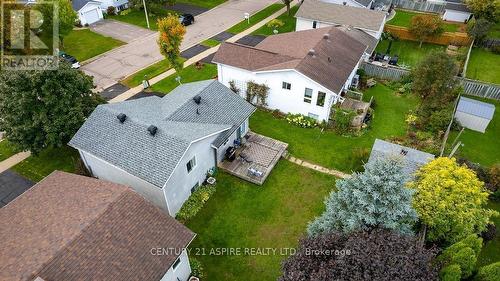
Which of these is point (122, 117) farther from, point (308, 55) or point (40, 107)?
point (308, 55)

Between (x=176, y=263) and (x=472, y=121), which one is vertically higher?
(x=472, y=121)

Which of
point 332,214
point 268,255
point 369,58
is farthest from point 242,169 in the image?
point 369,58

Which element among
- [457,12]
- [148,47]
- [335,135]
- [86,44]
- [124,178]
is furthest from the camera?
[457,12]

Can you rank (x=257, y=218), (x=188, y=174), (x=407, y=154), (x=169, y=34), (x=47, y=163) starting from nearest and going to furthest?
(x=188, y=174) < (x=257, y=218) < (x=407, y=154) < (x=47, y=163) < (x=169, y=34)

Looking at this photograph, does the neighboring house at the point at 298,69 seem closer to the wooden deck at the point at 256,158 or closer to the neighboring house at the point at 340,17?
the wooden deck at the point at 256,158

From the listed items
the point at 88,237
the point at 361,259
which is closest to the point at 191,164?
the point at 88,237

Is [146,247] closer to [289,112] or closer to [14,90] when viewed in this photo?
[14,90]
